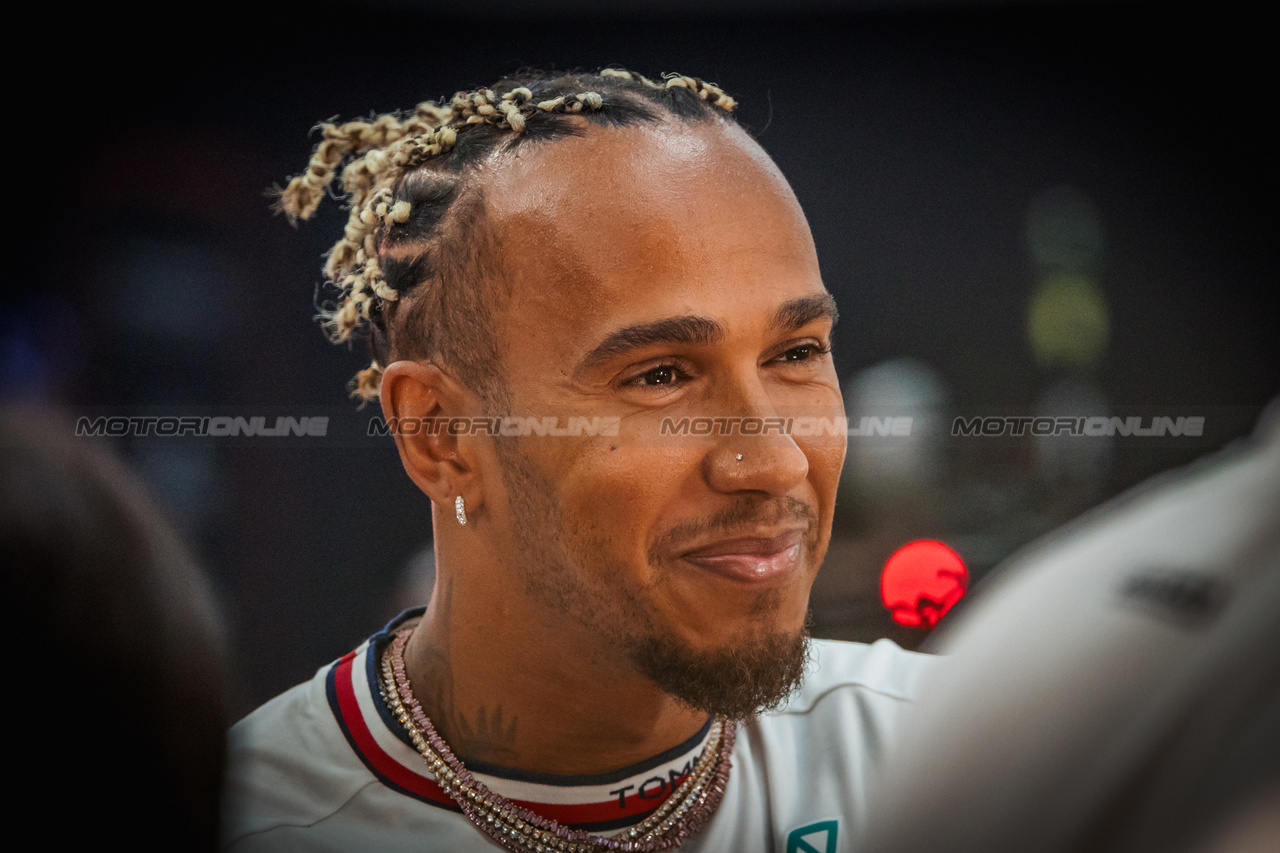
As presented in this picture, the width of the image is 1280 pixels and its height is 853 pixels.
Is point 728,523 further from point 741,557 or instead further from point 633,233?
point 633,233

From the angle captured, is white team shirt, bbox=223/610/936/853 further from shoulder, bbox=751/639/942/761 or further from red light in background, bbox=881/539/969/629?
red light in background, bbox=881/539/969/629

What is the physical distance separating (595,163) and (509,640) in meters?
0.58

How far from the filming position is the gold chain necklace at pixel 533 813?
114 centimetres

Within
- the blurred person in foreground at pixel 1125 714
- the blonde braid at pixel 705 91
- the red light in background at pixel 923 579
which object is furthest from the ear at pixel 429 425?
the blurred person in foreground at pixel 1125 714

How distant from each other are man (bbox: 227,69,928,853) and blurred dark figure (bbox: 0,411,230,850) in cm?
12

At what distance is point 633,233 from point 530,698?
58 cm

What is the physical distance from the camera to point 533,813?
3.79ft

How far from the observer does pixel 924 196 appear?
1.38m

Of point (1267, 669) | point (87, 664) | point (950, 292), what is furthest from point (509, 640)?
point (1267, 669)

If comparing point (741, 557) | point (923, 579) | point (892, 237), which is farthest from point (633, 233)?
point (923, 579)

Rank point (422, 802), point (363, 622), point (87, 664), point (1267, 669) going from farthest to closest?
point (363, 622), point (422, 802), point (87, 664), point (1267, 669)

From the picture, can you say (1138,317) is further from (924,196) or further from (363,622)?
(363,622)

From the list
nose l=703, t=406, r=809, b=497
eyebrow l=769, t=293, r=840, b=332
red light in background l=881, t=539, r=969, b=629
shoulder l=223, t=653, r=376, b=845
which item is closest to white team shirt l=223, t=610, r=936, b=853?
shoulder l=223, t=653, r=376, b=845

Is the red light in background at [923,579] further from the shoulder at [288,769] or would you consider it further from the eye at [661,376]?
the shoulder at [288,769]
